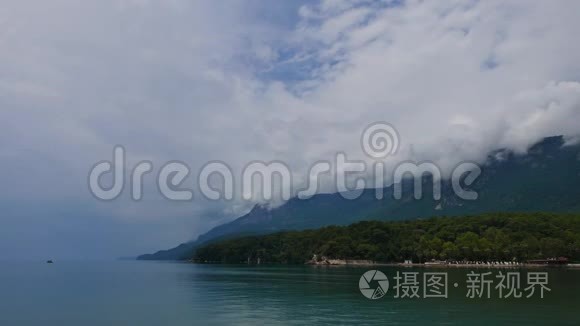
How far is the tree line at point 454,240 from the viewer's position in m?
116

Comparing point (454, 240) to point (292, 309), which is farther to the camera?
point (454, 240)

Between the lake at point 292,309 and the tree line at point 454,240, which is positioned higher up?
the tree line at point 454,240

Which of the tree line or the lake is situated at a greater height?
the tree line

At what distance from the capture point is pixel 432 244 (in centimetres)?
12794

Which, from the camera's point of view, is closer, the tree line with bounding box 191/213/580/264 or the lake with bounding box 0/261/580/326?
the lake with bounding box 0/261/580/326

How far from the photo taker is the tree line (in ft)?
382

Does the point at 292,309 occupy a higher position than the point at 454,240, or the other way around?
the point at 454,240

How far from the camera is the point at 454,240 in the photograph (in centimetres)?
12912

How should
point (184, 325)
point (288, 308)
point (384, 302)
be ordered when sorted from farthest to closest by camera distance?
point (384, 302), point (288, 308), point (184, 325)

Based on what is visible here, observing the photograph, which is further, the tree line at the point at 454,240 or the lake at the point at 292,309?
the tree line at the point at 454,240

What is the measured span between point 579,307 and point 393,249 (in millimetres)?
100516

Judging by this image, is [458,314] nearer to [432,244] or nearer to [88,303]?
[88,303]

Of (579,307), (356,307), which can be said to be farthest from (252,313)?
(579,307)

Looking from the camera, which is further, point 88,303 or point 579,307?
point 88,303
